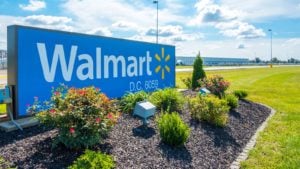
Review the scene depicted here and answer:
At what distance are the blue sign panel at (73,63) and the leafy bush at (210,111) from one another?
7.14ft

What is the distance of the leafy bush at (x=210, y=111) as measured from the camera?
728 centimetres

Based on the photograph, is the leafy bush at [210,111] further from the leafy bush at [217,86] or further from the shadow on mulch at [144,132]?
the leafy bush at [217,86]

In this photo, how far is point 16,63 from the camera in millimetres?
5648

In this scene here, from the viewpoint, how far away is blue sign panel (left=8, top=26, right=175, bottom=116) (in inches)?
226

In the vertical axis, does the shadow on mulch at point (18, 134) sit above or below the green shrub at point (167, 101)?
below

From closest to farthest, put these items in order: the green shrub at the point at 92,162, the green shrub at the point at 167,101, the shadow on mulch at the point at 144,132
Result: the green shrub at the point at 92,162 → the shadow on mulch at the point at 144,132 → the green shrub at the point at 167,101

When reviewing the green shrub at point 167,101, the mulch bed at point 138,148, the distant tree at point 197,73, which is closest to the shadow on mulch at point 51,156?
the mulch bed at point 138,148

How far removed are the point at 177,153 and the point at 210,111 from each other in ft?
7.29

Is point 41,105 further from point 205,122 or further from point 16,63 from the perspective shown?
point 205,122

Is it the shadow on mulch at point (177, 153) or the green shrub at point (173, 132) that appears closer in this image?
the shadow on mulch at point (177, 153)

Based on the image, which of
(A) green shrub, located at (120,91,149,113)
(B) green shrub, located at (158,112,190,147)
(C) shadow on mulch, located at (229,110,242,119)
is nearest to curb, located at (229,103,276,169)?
(C) shadow on mulch, located at (229,110,242,119)

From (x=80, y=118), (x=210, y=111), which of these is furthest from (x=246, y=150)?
(x=80, y=118)

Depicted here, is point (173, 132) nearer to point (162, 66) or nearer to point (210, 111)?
point (210, 111)

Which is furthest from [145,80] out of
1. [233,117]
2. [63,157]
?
[63,157]
